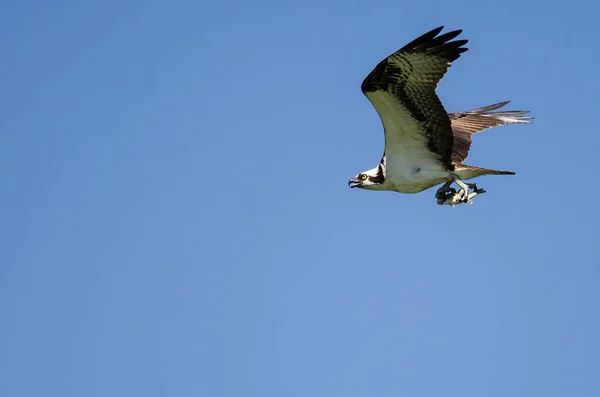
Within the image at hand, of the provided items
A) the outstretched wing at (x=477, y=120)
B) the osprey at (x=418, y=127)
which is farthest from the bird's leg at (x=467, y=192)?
the outstretched wing at (x=477, y=120)

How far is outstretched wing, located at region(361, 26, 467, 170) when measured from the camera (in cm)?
1474

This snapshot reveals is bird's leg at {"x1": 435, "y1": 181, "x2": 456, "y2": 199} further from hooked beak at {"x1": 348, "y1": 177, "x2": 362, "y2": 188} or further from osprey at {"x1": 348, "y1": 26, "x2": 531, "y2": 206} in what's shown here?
hooked beak at {"x1": 348, "y1": 177, "x2": 362, "y2": 188}

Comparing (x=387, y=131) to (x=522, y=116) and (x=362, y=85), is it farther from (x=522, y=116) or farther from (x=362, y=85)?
→ (x=522, y=116)

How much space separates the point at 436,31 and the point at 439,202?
3.02 meters

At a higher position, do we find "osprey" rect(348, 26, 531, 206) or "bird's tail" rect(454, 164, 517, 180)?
"osprey" rect(348, 26, 531, 206)

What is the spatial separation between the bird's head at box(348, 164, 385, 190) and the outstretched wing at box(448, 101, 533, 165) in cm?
144

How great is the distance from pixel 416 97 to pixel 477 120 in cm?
347

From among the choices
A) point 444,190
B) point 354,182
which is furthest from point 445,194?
point 354,182

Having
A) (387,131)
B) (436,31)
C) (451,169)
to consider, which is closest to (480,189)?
(451,169)

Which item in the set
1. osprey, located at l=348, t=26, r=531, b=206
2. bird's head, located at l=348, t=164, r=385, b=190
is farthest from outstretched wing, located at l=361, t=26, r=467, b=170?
bird's head, located at l=348, t=164, r=385, b=190

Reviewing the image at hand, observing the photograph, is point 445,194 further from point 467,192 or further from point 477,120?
point 477,120

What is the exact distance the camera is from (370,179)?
55.0ft

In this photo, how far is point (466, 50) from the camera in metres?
14.8

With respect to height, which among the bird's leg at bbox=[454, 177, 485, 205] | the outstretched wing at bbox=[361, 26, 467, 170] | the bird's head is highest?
the outstretched wing at bbox=[361, 26, 467, 170]
